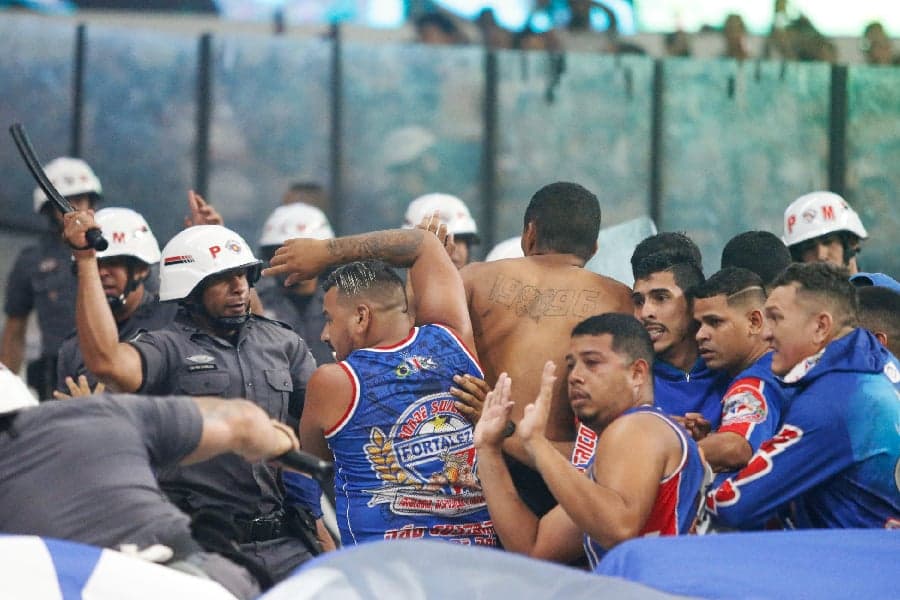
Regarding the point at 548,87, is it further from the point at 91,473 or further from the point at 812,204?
the point at 91,473

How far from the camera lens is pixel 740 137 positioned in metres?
11.1

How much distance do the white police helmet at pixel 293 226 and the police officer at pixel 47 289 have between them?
109 centimetres

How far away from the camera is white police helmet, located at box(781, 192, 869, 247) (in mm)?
7781

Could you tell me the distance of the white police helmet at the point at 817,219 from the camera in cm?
778

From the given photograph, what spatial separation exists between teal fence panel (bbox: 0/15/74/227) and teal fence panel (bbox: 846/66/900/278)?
589 cm

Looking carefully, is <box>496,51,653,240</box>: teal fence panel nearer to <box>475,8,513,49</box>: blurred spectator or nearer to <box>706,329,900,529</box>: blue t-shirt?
<box>475,8,513,49</box>: blurred spectator

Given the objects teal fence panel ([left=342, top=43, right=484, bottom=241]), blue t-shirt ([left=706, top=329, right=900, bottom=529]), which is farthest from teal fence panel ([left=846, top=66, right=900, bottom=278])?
blue t-shirt ([left=706, top=329, right=900, bottom=529])

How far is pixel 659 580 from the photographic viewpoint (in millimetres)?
4027

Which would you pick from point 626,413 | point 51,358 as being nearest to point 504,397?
point 626,413

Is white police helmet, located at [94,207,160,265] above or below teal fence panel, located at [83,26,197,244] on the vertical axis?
below

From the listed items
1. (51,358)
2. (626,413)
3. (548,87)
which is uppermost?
(548,87)

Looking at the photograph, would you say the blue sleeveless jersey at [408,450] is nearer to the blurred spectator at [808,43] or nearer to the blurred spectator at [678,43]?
the blurred spectator at [678,43]

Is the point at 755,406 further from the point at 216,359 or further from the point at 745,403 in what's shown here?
the point at 216,359

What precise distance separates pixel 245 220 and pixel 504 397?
6.80m
